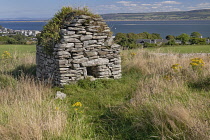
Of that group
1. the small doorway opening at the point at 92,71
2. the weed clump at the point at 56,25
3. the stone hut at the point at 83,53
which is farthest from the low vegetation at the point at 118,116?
the weed clump at the point at 56,25

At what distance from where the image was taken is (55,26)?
8.59 meters

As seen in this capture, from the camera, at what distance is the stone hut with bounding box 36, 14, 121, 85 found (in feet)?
26.6

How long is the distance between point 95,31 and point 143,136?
5.07 meters

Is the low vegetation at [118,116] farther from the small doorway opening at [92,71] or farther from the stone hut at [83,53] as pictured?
the small doorway opening at [92,71]

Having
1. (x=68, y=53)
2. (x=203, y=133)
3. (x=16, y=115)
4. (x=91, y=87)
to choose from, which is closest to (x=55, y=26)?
(x=68, y=53)

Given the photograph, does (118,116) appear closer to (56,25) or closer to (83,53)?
(83,53)

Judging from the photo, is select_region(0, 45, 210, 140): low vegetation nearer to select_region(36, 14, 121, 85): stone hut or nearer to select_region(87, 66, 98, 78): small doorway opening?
select_region(36, 14, 121, 85): stone hut

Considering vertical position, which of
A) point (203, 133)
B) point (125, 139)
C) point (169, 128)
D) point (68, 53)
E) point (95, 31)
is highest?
point (95, 31)

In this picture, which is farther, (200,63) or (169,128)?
(200,63)

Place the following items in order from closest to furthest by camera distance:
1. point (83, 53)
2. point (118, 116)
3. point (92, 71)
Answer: point (118, 116) < point (83, 53) < point (92, 71)

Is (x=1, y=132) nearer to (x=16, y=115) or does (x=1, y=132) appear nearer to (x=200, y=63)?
(x=16, y=115)

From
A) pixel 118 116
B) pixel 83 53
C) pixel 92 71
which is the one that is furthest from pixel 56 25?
pixel 118 116

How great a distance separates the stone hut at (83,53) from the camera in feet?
26.6

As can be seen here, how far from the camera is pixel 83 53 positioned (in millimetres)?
8367
